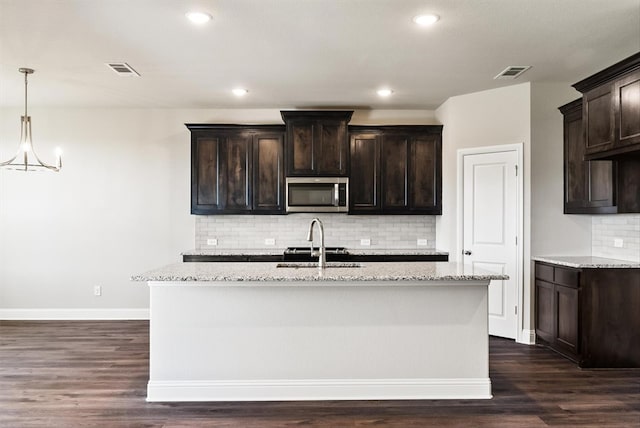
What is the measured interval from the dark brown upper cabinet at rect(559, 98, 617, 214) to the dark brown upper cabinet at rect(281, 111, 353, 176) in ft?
7.62

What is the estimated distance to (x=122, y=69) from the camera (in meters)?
4.13

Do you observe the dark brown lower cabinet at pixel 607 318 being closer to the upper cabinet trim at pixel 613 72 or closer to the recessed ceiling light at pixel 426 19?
the upper cabinet trim at pixel 613 72

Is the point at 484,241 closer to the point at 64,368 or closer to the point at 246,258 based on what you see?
the point at 246,258

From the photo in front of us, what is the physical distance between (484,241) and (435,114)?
6.05 ft

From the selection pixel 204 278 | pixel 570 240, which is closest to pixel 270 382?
pixel 204 278

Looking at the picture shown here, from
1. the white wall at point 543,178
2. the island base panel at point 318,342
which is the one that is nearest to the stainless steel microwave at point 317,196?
the white wall at point 543,178

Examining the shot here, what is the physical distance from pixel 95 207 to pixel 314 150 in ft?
9.59

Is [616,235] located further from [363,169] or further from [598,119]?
[363,169]

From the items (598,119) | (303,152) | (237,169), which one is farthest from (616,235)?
(237,169)

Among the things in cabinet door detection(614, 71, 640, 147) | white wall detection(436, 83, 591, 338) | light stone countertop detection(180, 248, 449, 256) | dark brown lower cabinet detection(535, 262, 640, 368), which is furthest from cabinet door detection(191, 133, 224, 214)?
cabinet door detection(614, 71, 640, 147)

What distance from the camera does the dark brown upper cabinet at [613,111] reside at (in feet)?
10.5

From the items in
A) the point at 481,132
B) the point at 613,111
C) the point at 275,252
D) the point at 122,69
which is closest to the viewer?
the point at 613,111

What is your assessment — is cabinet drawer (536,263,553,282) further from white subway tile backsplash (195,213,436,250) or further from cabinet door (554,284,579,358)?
white subway tile backsplash (195,213,436,250)

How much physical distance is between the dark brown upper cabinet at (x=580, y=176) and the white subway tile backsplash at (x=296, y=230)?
1.70 meters
